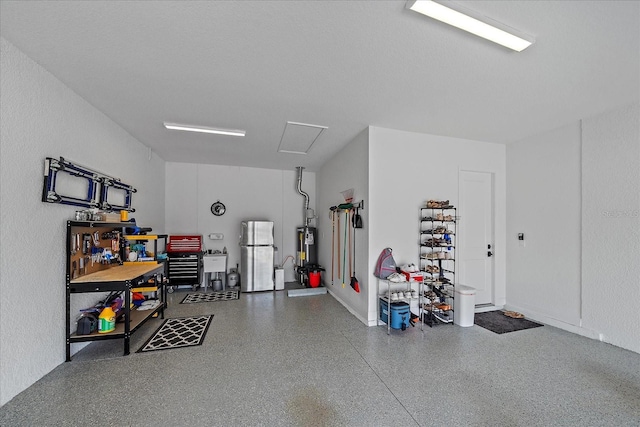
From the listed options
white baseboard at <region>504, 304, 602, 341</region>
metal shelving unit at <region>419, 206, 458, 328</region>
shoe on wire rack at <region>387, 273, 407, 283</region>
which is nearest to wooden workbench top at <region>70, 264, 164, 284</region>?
shoe on wire rack at <region>387, 273, 407, 283</region>

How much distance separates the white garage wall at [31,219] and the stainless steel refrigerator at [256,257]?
2916 millimetres

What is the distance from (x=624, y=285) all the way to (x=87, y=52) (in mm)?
6104

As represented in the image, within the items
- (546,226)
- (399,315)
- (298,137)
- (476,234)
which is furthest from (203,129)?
(546,226)

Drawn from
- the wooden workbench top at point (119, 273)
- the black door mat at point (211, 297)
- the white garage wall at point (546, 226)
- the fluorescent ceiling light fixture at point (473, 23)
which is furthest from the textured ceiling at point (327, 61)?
the black door mat at point (211, 297)

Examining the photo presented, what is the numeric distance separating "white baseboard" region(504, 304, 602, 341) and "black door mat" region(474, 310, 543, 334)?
0.15 m

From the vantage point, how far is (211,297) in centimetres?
519

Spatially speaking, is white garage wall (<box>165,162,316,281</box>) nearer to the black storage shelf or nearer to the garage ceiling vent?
the garage ceiling vent

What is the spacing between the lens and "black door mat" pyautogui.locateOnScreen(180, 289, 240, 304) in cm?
496

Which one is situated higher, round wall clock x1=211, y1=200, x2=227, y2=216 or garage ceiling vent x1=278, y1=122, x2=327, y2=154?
garage ceiling vent x1=278, y1=122, x2=327, y2=154

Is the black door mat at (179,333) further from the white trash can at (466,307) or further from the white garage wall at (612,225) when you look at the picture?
the white garage wall at (612,225)

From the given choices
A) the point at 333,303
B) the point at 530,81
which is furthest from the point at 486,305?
the point at 530,81

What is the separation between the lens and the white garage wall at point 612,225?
3059 millimetres

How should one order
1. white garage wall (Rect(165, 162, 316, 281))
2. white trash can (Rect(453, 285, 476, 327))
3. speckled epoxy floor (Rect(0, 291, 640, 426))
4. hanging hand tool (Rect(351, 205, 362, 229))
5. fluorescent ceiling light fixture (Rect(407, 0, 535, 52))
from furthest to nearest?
white garage wall (Rect(165, 162, 316, 281)) < hanging hand tool (Rect(351, 205, 362, 229)) < white trash can (Rect(453, 285, 476, 327)) < speckled epoxy floor (Rect(0, 291, 640, 426)) < fluorescent ceiling light fixture (Rect(407, 0, 535, 52))

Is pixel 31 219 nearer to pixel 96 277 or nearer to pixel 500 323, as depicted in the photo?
pixel 96 277
